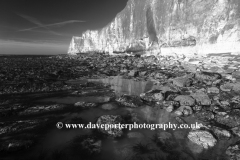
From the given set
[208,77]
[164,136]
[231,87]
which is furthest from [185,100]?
[208,77]

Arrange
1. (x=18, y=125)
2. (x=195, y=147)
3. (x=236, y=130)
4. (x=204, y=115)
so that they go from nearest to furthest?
(x=195, y=147)
(x=236, y=130)
(x=18, y=125)
(x=204, y=115)

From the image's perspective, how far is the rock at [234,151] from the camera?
24.2 ft

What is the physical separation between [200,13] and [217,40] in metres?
15.0

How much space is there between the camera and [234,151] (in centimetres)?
773

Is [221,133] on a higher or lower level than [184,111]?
lower

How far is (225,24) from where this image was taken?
39031mm

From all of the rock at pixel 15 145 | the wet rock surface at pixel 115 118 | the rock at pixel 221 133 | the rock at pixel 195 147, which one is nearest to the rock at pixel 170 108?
the wet rock surface at pixel 115 118

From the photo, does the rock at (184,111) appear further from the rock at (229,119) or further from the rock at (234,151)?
the rock at (234,151)

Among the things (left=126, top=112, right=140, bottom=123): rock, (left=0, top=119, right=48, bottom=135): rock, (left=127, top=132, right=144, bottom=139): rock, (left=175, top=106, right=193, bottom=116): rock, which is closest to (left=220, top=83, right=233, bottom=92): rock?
(left=175, top=106, right=193, bottom=116): rock

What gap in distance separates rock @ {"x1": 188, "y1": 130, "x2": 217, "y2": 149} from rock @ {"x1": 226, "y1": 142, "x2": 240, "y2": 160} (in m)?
0.83

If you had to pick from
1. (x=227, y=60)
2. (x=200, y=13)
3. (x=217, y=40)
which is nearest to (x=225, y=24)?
(x=217, y=40)

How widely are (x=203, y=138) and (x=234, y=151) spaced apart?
165 cm

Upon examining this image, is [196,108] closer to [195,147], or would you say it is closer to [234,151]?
[234,151]

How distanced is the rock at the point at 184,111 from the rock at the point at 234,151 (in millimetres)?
4613
